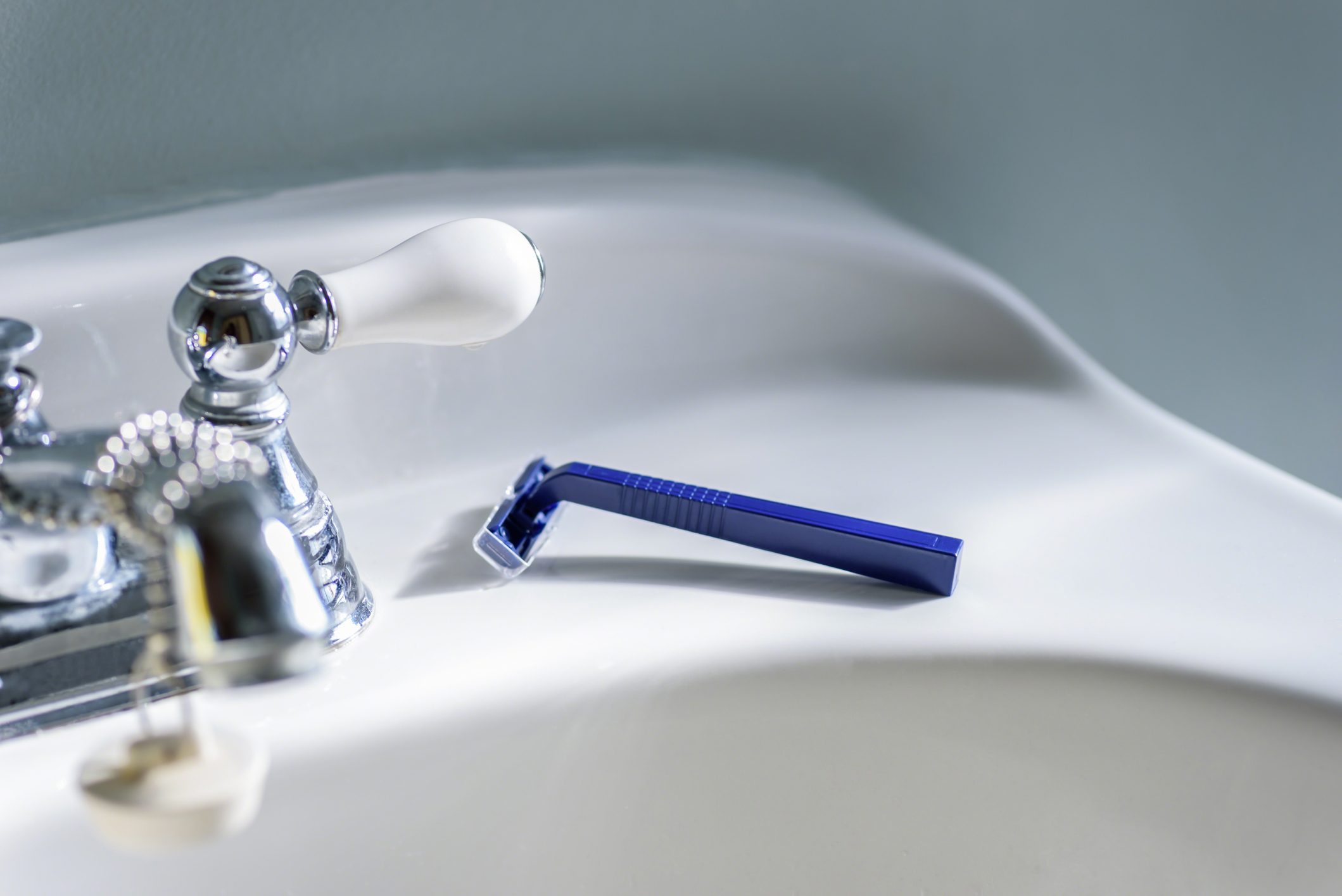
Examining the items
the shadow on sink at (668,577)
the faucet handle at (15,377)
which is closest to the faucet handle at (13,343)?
the faucet handle at (15,377)

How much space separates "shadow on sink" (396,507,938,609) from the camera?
1.02ft

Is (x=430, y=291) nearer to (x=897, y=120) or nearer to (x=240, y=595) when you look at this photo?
(x=240, y=595)

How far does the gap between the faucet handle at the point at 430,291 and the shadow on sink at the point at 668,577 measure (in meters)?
0.08

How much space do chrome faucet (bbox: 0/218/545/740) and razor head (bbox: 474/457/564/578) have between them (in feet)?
0.13

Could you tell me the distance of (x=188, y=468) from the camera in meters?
0.19

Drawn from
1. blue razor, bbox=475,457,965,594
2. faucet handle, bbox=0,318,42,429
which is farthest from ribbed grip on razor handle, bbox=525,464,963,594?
faucet handle, bbox=0,318,42,429

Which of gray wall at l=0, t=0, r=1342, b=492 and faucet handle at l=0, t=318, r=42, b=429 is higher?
gray wall at l=0, t=0, r=1342, b=492

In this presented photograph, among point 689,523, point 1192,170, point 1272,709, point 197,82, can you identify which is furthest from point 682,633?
point 1192,170

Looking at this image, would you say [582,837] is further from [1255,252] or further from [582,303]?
[1255,252]

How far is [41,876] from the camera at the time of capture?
24cm

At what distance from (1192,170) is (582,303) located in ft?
1.19

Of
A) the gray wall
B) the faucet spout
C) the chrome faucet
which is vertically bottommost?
the faucet spout

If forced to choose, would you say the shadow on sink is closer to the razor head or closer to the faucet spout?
the razor head

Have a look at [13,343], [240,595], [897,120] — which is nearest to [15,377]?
[13,343]
